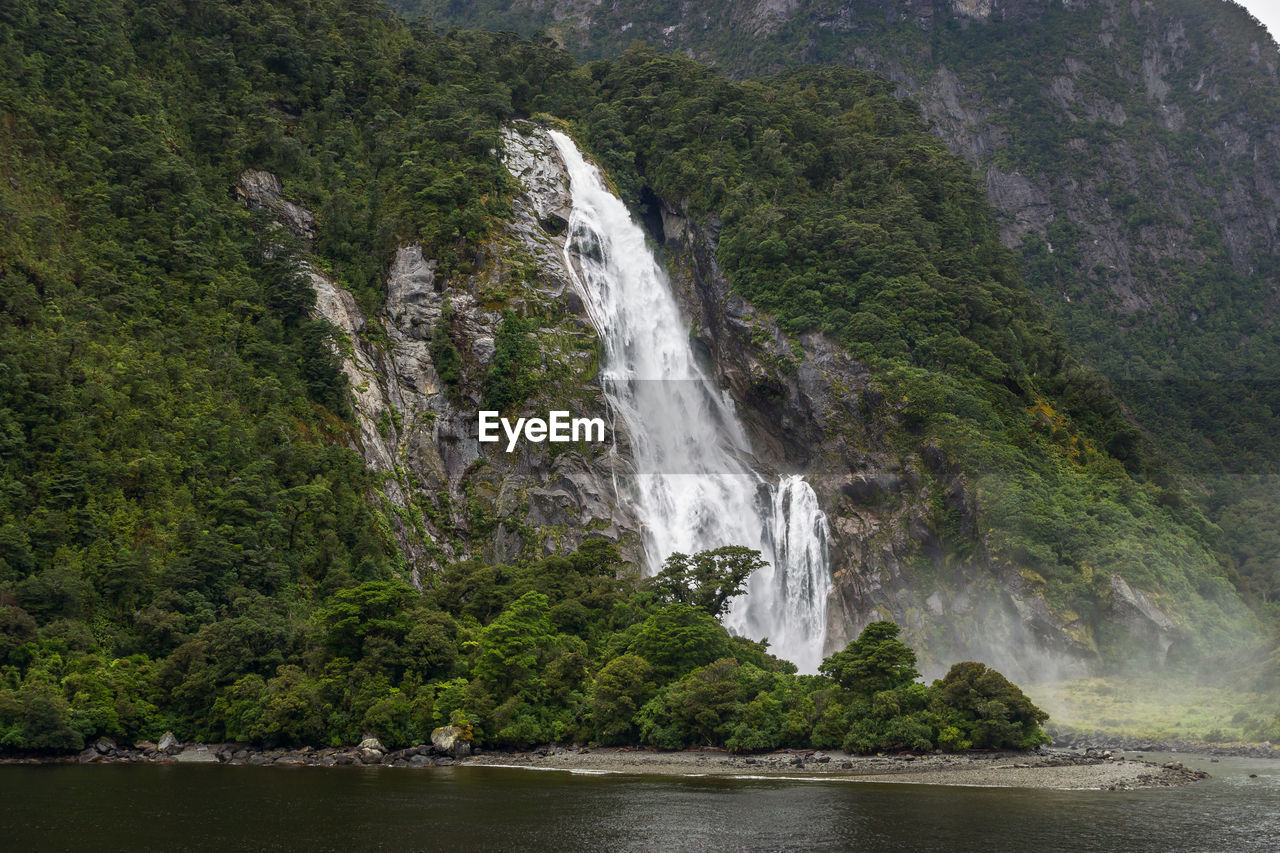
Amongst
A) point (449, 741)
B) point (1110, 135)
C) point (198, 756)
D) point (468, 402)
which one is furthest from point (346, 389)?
point (1110, 135)

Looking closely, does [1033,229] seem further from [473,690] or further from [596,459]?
[473,690]

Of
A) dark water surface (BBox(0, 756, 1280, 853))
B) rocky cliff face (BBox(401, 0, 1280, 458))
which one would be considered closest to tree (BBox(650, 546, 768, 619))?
dark water surface (BBox(0, 756, 1280, 853))

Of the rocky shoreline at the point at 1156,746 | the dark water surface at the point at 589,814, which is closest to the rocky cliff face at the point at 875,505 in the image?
the rocky shoreline at the point at 1156,746

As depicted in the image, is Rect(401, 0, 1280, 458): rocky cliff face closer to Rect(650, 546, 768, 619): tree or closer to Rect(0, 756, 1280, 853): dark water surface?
Rect(650, 546, 768, 619): tree

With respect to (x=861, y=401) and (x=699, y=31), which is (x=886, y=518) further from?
(x=699, y=31)

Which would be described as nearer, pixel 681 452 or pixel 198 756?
pixel 198 756

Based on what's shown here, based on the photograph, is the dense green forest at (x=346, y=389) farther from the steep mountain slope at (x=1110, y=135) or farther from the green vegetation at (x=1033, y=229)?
the steep mountain slope at (x=1110, y=135)
